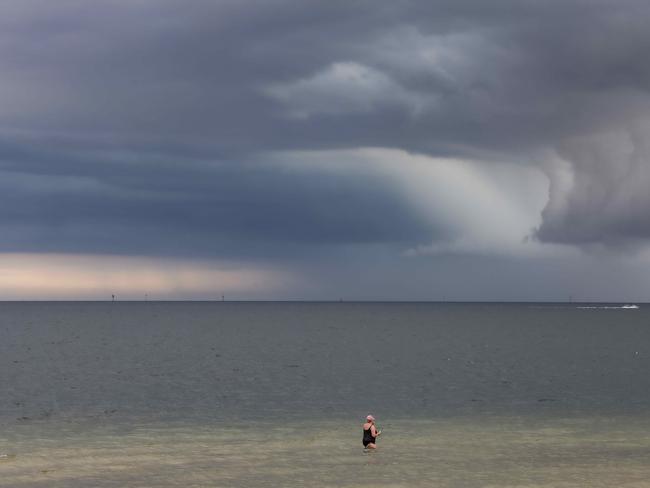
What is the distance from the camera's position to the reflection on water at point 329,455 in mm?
41094

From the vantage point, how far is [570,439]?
5378 centimetres

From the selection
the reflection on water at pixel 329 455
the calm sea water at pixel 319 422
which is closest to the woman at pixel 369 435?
the reflection on water at pixel 329 455

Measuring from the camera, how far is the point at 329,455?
47531 mm

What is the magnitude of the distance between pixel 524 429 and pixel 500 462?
13.5 meters

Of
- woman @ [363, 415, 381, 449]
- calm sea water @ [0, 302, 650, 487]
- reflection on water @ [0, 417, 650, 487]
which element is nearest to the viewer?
reflection on water @ [0, 417, 650, 487]

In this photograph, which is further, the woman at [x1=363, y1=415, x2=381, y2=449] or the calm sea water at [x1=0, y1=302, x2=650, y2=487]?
the woman at [x1=363, y1=415, x2=381, y2=449]

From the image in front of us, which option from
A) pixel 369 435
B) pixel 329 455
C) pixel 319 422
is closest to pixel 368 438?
pixel 369 435

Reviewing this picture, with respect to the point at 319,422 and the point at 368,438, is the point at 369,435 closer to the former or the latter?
the point at 368,438

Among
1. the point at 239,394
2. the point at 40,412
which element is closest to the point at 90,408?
the point at 40,412

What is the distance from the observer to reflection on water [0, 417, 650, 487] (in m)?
41.1

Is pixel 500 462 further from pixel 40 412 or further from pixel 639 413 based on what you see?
pixel 40 412

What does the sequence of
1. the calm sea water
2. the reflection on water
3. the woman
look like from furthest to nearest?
the woman < the calm sea water < the reflection on water

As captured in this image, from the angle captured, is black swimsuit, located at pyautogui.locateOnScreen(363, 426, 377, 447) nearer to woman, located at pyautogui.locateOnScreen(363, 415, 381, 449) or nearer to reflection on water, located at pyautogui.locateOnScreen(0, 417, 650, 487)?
woman, located at pyautogui.locateOnScreen(363, 415, 381, 449)

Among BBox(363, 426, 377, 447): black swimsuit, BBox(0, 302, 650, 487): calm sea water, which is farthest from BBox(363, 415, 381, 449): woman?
BBox(0, 302, 650, 487): calm sea water
